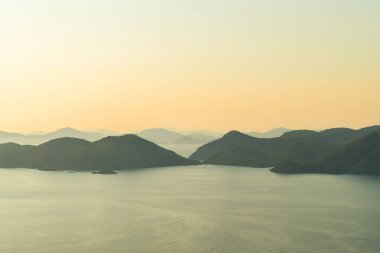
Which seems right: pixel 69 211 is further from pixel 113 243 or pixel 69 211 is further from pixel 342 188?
pixel 342 188

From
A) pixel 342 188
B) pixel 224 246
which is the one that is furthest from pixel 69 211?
pixel 342 188

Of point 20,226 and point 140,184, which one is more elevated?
point 140,184

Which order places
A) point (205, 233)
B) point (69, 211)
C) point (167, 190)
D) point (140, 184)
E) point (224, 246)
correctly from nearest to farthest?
point (224, 246)
point (205, 233)
point (69, 211)
point (167, 190)
point (140, 184)

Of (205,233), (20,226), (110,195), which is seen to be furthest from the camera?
(110,195)

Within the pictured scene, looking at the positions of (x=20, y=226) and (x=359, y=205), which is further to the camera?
(x=359, y=205)

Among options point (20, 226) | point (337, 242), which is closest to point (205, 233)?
point (337, 242)

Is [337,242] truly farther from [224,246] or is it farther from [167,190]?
[167,190]
